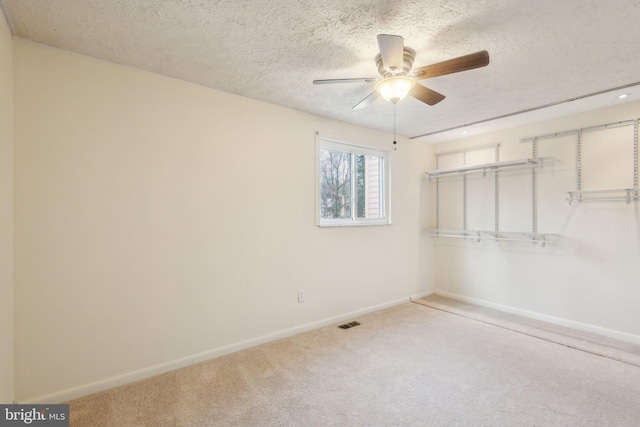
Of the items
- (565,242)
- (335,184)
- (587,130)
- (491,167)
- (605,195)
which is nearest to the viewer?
(605,195)

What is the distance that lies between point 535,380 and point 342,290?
191 cm

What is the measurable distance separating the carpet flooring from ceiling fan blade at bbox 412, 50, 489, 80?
2136 mm

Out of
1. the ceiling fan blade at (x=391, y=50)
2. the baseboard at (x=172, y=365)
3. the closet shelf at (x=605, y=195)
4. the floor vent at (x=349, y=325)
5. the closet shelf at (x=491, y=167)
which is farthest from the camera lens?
the closet shelf at (x=491, y=167)

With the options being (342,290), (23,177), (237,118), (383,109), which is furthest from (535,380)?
(23,177)

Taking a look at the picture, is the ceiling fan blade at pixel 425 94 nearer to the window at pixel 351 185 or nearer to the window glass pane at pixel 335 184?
the window at pixel 351 185

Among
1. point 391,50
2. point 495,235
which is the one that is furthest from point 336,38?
point 495,235

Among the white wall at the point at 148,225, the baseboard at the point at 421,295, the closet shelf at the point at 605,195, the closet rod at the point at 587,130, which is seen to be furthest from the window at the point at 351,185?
the closet shelf at the point at 605,195

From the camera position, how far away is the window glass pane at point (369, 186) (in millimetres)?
3848

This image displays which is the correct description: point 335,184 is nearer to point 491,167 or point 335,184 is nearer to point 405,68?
point 405,68

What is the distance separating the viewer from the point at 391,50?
1.62 m

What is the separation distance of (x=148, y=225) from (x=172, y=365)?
3.80 ft

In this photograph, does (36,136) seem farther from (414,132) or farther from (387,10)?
(414,132)

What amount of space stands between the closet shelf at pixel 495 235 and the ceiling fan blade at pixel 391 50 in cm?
297

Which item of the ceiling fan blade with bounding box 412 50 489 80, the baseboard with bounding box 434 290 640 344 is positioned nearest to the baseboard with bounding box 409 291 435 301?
the baseboard with bounding box 434 290 640 344
